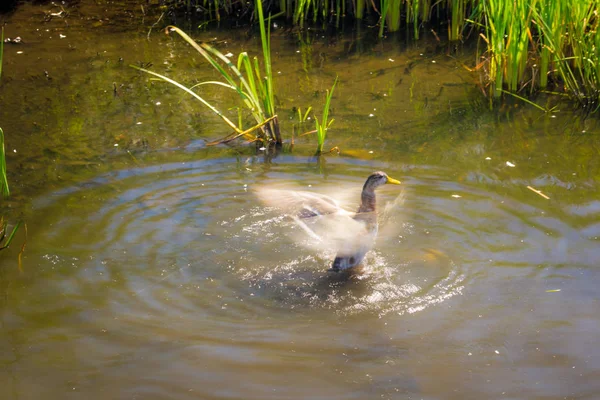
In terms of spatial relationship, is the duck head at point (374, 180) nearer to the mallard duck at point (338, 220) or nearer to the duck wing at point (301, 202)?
the mallard duck at point (338, 220)

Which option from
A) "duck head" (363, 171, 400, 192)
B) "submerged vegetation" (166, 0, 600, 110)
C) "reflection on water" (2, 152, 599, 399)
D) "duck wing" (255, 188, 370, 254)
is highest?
"submerged vegetation" (166, 0, 600, 110)

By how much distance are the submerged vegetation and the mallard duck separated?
1633mm

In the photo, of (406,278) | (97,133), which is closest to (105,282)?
(406,278)

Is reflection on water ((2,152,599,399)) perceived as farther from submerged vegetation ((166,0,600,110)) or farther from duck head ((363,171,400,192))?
submerged vegetation ((166,0,600,110))

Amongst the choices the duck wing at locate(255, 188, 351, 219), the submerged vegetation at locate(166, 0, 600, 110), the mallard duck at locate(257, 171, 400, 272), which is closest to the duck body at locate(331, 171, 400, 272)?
the mallard duck at locate(257, 171, 400, 272)

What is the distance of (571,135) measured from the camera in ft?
21.1

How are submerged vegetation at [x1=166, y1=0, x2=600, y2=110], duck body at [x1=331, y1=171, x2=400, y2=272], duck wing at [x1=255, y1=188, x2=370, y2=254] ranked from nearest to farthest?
duck body at [x1=331, y1=171, x2=400, y2=272], duck wing at [x1=255, y1=188, x2=370, y2=254], submerged vegetation at [x1=166, y1=0, x2=600, y2=110]

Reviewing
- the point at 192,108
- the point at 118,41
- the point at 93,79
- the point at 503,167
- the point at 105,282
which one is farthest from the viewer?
the point at 118,41

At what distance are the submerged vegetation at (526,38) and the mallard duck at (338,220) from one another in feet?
5.36

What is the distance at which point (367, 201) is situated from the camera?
5.09m

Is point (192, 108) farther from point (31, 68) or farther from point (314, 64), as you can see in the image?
point (31, 68)

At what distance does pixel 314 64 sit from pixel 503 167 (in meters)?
3.18

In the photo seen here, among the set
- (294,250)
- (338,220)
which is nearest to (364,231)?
(338,220)

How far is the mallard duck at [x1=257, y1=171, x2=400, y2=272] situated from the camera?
460 centimetres
